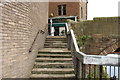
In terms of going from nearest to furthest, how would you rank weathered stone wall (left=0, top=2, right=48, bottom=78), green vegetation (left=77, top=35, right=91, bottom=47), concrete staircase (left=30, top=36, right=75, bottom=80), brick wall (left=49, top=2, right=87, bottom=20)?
weathered stone wall (left=0, top=2, right=48, bottom=78)
concrete staircase (left=30, top=36, right=75, bottom=80)
green vegetation (left=77, top=35, right=91, bottom=47)
brick wall (left=49, top=2, right=87, bottom=20)

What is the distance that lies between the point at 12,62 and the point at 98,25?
21.0ft

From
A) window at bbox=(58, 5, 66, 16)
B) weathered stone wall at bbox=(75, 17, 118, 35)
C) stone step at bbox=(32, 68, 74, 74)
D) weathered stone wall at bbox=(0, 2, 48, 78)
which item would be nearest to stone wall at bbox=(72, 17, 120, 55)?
weathered stone wall at bbox=(75, 17, 118, 35)

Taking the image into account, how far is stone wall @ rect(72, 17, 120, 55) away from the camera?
817 centimetres

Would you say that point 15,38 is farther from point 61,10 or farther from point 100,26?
point 61,10

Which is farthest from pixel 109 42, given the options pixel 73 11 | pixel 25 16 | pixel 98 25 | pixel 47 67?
pixel 73 11

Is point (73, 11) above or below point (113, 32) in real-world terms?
above

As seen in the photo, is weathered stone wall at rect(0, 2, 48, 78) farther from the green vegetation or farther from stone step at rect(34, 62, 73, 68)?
the green vegetation

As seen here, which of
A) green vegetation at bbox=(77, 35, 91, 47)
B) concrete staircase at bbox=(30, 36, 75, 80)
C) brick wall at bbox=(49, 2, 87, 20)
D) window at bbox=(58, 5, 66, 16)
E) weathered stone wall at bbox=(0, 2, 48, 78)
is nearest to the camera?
weathered stone wall at bbox=(0, 2, 48, 78)

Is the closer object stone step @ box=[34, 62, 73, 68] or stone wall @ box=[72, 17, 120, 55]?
stone step @ box=[34, 62, 73, 68]

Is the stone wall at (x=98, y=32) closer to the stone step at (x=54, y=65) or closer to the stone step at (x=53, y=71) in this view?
the stone step at (x=54, y=65)

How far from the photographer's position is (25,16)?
14.9ft

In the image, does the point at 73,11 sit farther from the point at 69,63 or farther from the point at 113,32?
the point at 69,63

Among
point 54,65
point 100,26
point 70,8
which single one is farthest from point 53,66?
point 70,8

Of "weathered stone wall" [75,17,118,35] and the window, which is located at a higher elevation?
the window
